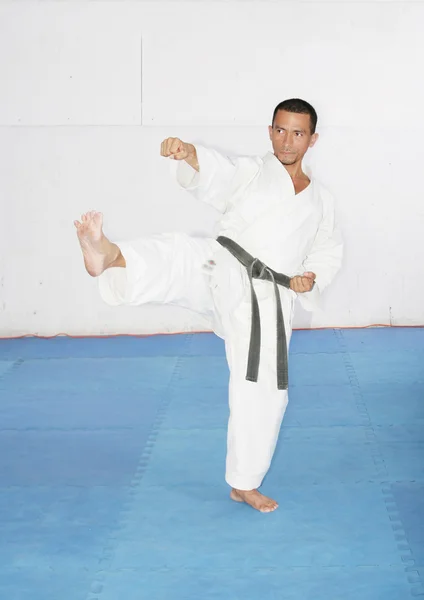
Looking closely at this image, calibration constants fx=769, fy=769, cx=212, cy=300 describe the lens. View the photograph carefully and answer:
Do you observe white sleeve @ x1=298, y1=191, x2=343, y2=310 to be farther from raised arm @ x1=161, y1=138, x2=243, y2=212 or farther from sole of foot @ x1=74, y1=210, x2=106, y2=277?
sole of foot @ x1=74, y1=210, x2=106, y2=277

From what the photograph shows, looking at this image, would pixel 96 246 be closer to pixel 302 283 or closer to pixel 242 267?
pixel 242 267

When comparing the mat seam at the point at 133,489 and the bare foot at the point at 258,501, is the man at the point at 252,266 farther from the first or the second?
the mat seam at the point at 133,489

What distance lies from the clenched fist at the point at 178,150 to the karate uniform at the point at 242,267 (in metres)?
0.07

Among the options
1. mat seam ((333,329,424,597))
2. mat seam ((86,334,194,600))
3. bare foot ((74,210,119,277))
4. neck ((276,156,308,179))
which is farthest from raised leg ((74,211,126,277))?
mat seam ((333,329,424,597))

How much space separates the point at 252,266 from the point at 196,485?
958 millimetres

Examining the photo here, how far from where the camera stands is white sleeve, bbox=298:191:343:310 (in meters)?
2.87

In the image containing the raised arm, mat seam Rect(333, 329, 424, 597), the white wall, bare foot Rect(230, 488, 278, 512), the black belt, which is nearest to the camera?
mat seam Rect(333, 329, 424, 597)

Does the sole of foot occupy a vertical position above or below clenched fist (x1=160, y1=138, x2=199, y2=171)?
below

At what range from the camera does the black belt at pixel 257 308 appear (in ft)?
8.76

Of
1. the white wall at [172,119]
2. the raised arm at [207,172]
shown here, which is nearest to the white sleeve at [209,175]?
the raised arm at [207,172]

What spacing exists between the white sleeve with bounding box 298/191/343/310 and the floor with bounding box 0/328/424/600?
80 centimetres

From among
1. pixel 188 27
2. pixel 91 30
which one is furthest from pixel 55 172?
pixel 188 27

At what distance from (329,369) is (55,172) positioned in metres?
2.46

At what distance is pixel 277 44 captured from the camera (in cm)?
545
